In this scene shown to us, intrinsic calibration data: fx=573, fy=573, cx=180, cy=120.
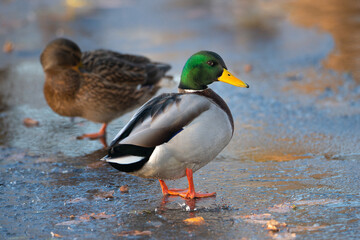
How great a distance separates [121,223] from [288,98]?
3252 millimetres

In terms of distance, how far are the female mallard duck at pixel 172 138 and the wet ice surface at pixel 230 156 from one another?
0.84 ft

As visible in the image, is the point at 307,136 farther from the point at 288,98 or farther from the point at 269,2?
the point at 269,2

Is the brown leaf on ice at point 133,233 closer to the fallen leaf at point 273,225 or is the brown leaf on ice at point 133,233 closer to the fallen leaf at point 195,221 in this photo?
the fallen leaf at point 195,221

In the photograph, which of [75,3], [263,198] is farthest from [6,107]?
[75,3]

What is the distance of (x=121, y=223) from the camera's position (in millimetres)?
3488

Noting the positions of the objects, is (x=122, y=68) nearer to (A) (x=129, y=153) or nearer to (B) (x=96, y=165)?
(B) (x=96, y=165)

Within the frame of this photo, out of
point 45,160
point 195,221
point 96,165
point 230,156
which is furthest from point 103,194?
point 230,156

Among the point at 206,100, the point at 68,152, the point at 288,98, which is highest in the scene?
the point at 206,100

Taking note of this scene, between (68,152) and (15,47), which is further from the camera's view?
(15,47)

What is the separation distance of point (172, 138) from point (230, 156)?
3.76 feet

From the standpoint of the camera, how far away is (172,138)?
3736 millimetres

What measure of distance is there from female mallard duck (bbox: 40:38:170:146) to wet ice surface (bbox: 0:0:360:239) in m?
0.30

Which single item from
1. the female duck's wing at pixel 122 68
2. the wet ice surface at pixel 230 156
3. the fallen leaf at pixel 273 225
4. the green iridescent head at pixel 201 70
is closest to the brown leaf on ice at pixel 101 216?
the wet ice surface at pixel 230 156

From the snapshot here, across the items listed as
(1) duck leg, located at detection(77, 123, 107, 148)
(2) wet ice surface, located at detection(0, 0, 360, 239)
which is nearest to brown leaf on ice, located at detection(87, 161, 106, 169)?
(2) wet ice surface, located at detection(0, 0, 360, 239)
